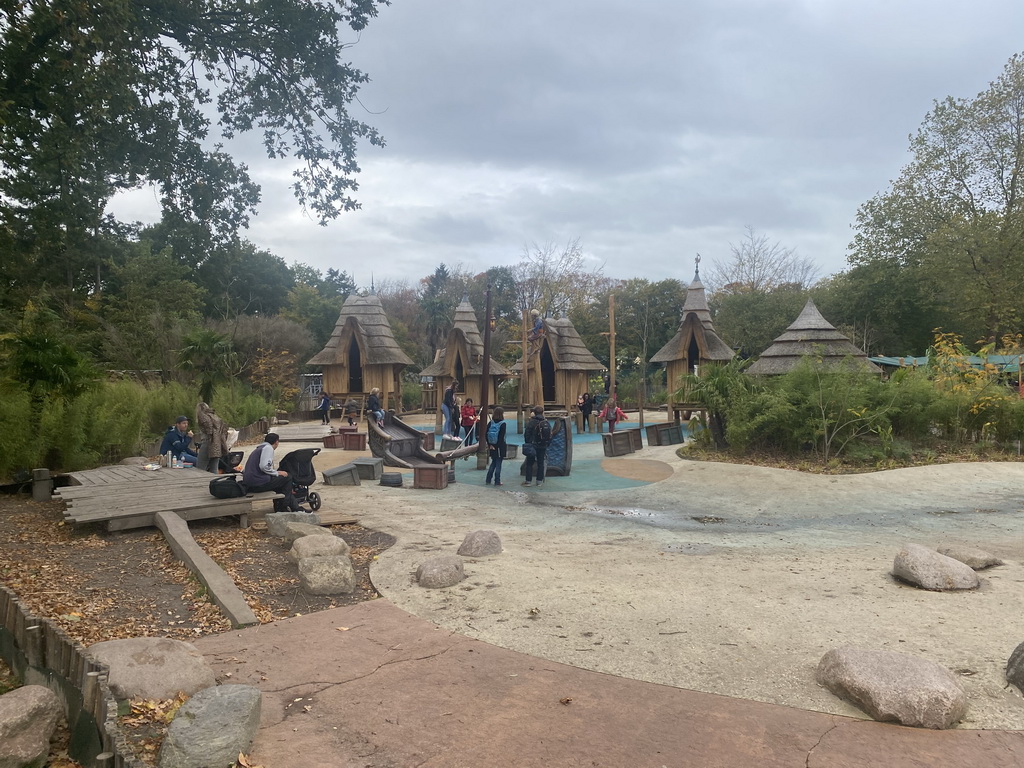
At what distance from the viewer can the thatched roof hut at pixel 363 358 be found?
26156 millimetres

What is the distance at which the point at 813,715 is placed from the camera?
3.74 meters

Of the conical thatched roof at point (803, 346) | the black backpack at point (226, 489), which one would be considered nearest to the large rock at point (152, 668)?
the black backpack at point (226, 489)

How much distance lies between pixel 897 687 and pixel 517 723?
2.04m

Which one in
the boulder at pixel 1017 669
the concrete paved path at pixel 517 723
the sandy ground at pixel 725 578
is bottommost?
the sandy ground at pixel 725 578

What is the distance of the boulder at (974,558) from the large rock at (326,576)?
5587 millimetres

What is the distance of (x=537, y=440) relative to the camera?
40.7ft

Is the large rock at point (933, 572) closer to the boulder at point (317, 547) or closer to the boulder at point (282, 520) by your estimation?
the boulder at point (317, 547)

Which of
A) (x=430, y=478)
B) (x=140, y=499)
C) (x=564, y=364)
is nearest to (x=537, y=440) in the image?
(x=430, y=478)

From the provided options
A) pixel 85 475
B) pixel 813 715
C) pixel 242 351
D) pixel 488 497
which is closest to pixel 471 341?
pixel 242 351

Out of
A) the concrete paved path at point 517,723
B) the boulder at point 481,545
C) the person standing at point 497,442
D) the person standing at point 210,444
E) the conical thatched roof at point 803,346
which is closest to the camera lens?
the concrete paved path at point 517,723

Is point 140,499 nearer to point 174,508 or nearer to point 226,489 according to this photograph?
point 174,508

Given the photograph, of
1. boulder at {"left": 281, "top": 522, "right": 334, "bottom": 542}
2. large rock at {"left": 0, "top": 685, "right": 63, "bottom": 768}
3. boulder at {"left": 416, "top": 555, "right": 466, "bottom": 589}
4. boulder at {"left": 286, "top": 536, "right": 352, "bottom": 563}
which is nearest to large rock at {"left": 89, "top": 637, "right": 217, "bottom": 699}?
large rock at {"left": 0, "top": 685, "right": 63, "bottom": 768}

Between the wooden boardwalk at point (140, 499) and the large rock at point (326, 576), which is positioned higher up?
the wooden boardwalk at point (140, 499)

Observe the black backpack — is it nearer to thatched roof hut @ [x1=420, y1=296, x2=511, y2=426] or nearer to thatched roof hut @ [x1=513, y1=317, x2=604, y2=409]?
thatched roof hut @ [x1=420, y1=296, x2=511, y2=426]
